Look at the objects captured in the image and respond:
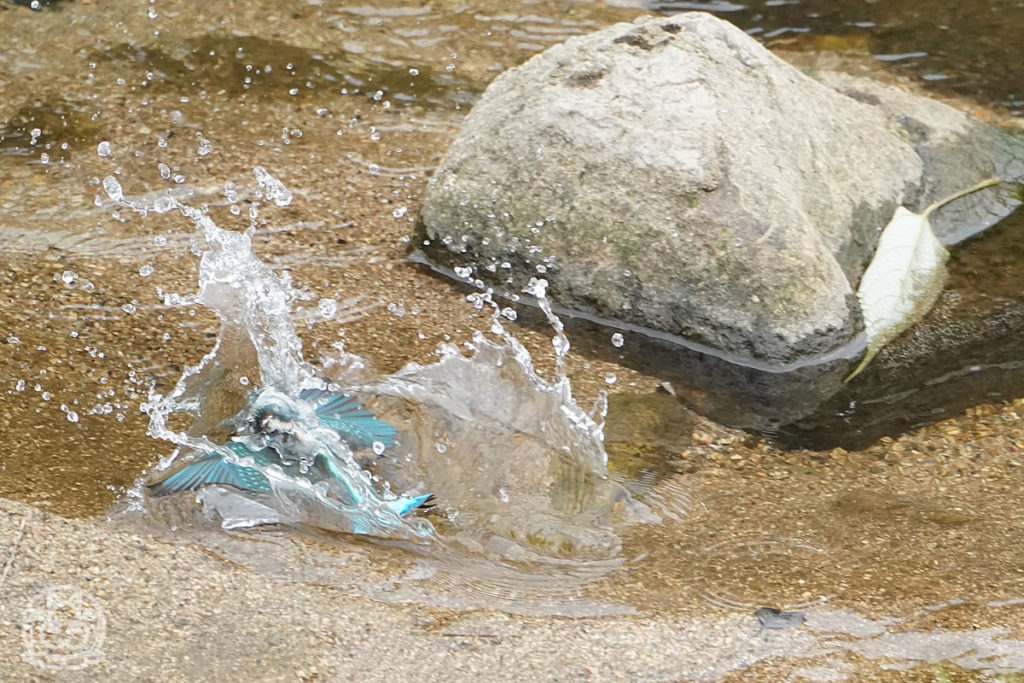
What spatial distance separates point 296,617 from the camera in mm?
2297

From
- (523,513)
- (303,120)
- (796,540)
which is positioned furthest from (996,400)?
(303,120)

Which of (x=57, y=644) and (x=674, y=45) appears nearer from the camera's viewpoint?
(x=57, y=644)

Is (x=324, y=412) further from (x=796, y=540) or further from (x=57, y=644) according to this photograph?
(x=796, y=540)

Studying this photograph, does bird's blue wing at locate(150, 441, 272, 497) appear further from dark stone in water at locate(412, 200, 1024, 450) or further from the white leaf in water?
the white leaf in water

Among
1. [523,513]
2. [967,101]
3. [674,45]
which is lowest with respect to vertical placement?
[523,513]

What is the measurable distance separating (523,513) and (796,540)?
25.2 inches

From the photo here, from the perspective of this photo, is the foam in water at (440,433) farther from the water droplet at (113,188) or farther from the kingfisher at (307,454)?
the water droplet at (113,188)

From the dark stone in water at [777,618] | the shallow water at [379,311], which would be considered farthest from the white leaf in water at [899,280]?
the dark stone in water at [777,618]

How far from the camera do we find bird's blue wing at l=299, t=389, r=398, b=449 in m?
2.91

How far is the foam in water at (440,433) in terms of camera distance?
2693mm

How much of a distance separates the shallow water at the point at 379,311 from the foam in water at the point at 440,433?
4 cm

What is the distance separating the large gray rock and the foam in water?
0.32 metres

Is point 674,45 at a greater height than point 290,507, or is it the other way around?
point 674,45

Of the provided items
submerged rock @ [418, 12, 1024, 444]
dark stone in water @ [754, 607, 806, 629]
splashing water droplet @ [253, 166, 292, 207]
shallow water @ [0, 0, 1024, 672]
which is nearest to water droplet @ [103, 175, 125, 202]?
shallow water @ [0, 0, 1024, 672]
